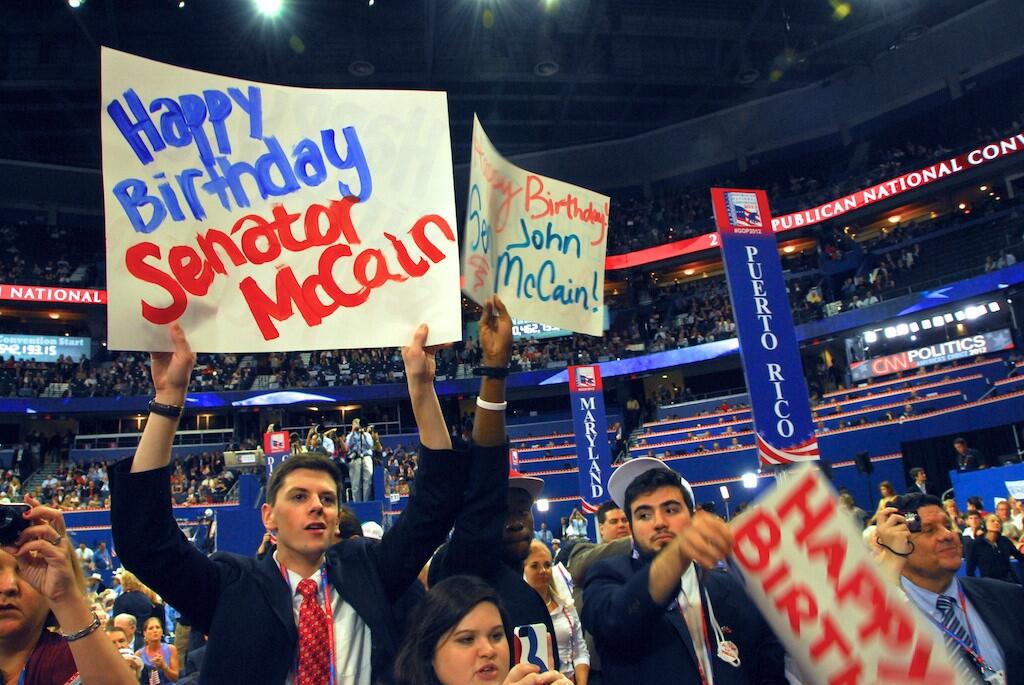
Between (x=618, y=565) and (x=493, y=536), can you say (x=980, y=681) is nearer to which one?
(x=618, y=565)

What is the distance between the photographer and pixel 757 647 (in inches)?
92.6

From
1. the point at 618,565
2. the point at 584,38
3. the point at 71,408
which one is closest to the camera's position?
the point at 618,565

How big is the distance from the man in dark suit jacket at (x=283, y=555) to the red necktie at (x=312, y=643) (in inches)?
1.0

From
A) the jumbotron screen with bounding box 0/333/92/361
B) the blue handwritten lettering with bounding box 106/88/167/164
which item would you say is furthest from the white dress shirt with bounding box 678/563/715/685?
the jumbotron screen with bounding box 0/333/92/361

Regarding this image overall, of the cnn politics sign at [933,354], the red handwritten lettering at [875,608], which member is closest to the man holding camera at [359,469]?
the red handwritten lettering at [875,608]

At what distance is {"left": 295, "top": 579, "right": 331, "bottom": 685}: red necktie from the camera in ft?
6.47

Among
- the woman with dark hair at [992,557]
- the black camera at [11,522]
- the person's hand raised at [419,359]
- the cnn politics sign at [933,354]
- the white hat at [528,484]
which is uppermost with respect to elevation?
the cnn politics sign at [933,354]

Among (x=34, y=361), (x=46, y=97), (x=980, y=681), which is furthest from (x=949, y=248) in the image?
(x=34, y=361)

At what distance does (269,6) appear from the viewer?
74.4ft

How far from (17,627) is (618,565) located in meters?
1.76

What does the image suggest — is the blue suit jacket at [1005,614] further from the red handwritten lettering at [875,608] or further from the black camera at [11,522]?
the black camera at [11,522]

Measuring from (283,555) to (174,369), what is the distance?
0.63 metres

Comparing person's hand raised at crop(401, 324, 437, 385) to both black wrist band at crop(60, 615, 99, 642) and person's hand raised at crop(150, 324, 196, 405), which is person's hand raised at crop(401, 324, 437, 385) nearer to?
person's hand raised at crop(150, 324, 196, 405)

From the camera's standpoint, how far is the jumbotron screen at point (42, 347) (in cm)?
3216
